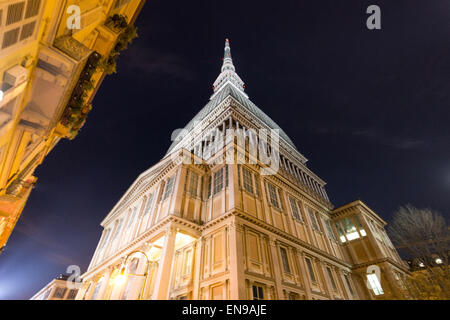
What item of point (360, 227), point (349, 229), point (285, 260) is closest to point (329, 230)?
point (349, 229)

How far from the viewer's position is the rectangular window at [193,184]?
60.8 feet

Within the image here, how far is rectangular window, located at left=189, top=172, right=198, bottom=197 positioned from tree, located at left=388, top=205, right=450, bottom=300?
1707 centimetres

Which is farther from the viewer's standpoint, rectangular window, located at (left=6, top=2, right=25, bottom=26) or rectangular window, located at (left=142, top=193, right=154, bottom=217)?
rectangular window, located at (left=142, top=193, right=154, bottom=217)

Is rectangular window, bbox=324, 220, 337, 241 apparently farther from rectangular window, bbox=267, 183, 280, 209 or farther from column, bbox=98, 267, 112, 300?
column, bbox=98, 267, 112, 300

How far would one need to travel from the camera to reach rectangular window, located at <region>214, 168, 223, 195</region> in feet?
61.0

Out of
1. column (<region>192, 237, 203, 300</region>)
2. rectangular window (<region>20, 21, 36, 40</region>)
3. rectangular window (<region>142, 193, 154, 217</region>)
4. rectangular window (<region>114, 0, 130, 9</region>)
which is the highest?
rectangular window (<region>114, 0, 130, 9</region>)

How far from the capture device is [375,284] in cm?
2223

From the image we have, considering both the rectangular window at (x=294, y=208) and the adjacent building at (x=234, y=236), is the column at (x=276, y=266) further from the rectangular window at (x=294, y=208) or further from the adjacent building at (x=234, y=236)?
the rectangular window at (x=294, y=208)

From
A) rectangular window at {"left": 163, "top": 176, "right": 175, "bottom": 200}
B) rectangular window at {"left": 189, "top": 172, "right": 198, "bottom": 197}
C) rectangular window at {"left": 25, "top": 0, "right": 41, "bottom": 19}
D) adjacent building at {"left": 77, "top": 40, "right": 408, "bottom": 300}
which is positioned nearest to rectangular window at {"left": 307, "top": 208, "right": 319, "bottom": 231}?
adjacent building at {"left": 77, "top": 40, "right": 408, "bottom": 300}

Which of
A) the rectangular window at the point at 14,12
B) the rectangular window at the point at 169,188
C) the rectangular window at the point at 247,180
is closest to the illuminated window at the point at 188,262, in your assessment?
the rectangular window at the point at 169,188

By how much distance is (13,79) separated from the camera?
6.38 meters

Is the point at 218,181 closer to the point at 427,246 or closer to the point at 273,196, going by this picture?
the point at 273,196

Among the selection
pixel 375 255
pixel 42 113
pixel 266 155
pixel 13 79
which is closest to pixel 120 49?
pixel 42 113

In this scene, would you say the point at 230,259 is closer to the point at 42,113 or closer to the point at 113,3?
the point at 42,113
